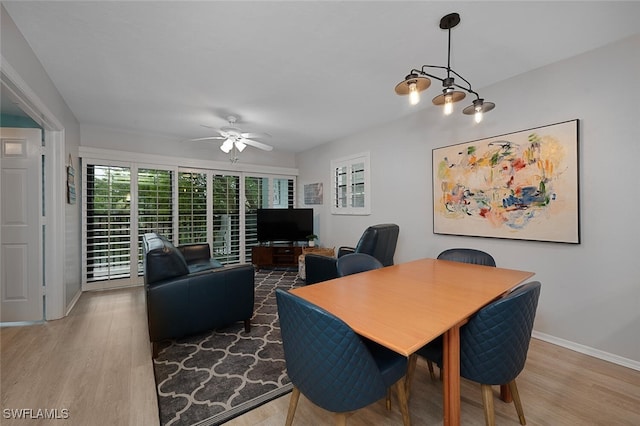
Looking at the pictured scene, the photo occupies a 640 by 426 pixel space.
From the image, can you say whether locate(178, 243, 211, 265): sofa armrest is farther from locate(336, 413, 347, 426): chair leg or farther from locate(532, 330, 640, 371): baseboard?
locate(532, 330, 640, 371): baseboard

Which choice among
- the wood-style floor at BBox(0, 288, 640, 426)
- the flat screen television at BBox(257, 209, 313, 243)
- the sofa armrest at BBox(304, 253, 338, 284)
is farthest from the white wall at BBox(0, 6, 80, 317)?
the sofa armrest at BBox(304, 253, 338, 284)

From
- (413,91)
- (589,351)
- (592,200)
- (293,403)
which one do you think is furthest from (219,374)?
(592,200)

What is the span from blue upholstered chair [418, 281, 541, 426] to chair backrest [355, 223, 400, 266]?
163 centimetres

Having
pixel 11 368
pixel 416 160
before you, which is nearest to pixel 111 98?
pixel 11 368

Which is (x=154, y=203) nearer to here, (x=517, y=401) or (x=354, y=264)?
(x=354, y=264)

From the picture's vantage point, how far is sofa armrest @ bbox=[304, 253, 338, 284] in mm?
3160

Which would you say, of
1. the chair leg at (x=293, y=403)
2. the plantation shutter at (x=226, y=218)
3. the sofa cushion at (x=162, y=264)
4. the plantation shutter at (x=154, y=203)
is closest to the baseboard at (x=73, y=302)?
the plantation shutter at (x=154, y=203)

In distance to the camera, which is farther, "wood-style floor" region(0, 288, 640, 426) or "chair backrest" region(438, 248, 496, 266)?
"chair backrest" region(438, 248, 496, 266)

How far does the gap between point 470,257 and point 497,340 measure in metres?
1.24

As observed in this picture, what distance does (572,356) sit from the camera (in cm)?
220

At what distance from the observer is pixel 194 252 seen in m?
→ 4.00

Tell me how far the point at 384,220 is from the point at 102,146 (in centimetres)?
457

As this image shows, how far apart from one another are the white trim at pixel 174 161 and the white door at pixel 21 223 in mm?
1090

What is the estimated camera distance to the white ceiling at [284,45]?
1743mm
